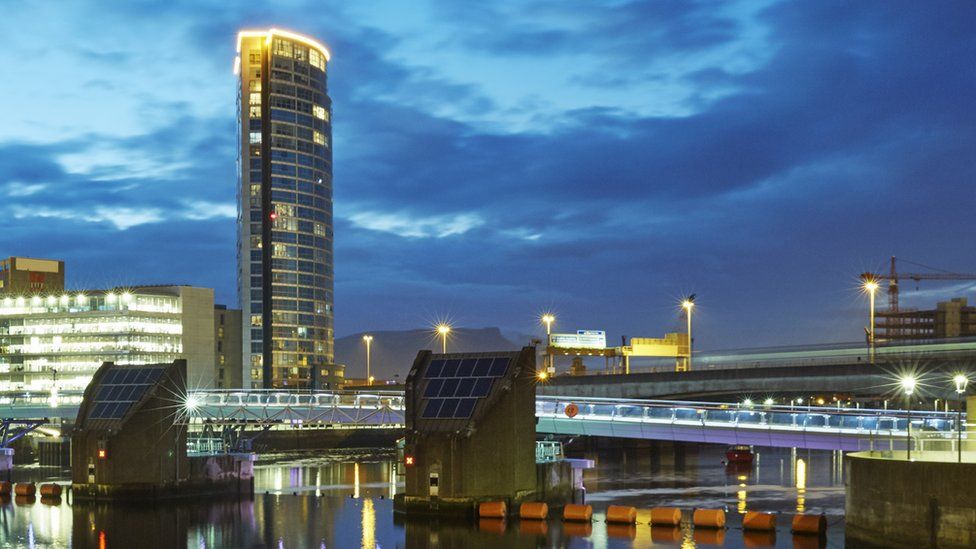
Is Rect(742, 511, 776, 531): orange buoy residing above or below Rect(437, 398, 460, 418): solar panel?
below

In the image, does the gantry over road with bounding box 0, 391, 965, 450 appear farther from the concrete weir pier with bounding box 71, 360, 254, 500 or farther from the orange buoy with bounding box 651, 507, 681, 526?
the orange buoy with bounding box 651, 507, 681, 526

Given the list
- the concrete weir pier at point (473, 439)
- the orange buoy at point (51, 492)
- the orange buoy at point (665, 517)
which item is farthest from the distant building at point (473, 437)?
the orange buoy at point (51, 492)

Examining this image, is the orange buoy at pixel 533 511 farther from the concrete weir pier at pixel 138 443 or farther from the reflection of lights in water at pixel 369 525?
the concrete weir pier at pixel 138 443

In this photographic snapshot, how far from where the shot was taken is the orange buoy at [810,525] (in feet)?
175

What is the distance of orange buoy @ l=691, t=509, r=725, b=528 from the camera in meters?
56.9

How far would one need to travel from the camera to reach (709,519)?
188ft

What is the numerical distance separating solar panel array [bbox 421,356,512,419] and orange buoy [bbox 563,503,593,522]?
24.0 feet

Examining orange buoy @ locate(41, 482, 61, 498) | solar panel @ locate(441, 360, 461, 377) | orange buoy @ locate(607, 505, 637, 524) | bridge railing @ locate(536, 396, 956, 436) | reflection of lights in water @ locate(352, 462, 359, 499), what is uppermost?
solar panel @ locate(441, 360, 461, 377)

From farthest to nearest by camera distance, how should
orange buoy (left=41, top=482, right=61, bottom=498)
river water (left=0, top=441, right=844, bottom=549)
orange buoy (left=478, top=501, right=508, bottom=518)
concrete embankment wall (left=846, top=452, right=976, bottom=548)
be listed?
1. orange buoy (left=41, top=482, right=61, bottom=498)
2. orange buoy (left=478, top=501, right=508, bottom=518)
3. river water (left=0, top=441, right=844, bottom=549)
4. concrete embankment wall (left=846, top=452, right=976, bottom=548)

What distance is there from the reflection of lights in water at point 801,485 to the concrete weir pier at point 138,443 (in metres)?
37.2

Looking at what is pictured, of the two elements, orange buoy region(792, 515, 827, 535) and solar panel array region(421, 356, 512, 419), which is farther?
solar panel array region(421, 356, 512, 419)

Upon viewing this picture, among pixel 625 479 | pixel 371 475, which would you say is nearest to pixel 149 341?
pixel 371 475

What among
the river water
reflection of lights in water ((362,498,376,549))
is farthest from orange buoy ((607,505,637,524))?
reflection of lights in water ((362,498,376,549))

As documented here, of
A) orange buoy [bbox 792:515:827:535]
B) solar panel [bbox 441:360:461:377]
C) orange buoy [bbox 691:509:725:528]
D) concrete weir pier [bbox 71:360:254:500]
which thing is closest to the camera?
orange buoy [bbox 792:515:827:535]
